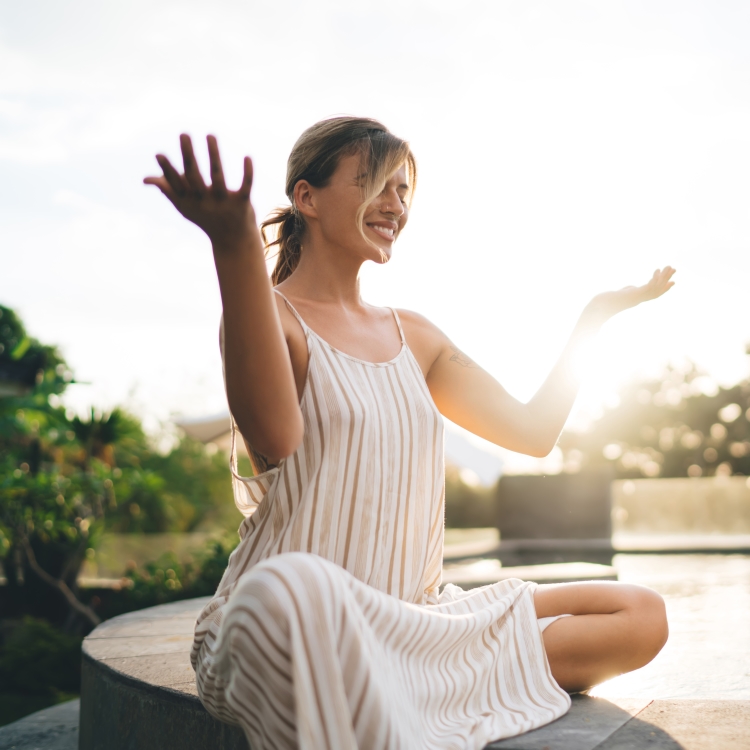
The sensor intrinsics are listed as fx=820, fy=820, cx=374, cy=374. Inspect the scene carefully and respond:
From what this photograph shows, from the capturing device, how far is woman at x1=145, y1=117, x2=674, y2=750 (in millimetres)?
1246

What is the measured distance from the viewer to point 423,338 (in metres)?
2.16

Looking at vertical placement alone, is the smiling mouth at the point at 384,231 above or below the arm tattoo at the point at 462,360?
above

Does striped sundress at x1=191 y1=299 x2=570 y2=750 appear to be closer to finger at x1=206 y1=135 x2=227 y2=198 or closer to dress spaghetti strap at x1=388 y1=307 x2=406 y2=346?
dress spaghetti strap at x1=388 y1=307 x2=406 y2=346

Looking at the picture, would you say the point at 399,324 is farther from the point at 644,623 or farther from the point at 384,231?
the point at 644,623

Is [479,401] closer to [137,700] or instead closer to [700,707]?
[700,707]

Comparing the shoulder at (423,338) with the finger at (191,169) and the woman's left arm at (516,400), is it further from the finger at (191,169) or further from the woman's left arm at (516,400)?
the finger at (191,169)

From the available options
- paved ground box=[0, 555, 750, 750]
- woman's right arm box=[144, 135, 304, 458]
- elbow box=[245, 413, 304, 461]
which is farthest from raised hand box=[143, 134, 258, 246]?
paved ground box=[0, 555, 750, 750]

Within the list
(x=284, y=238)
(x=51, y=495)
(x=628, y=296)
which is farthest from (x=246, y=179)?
(x=51, y=495)

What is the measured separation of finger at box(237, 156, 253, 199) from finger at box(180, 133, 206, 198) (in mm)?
57

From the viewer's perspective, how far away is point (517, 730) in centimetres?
160

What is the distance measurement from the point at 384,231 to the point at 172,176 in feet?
2.54

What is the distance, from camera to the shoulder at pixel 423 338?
6.97 ft

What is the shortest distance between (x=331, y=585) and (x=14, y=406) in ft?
24.1

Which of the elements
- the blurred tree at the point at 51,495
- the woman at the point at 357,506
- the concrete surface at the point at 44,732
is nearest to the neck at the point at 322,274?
the woman at the point at 357,506
